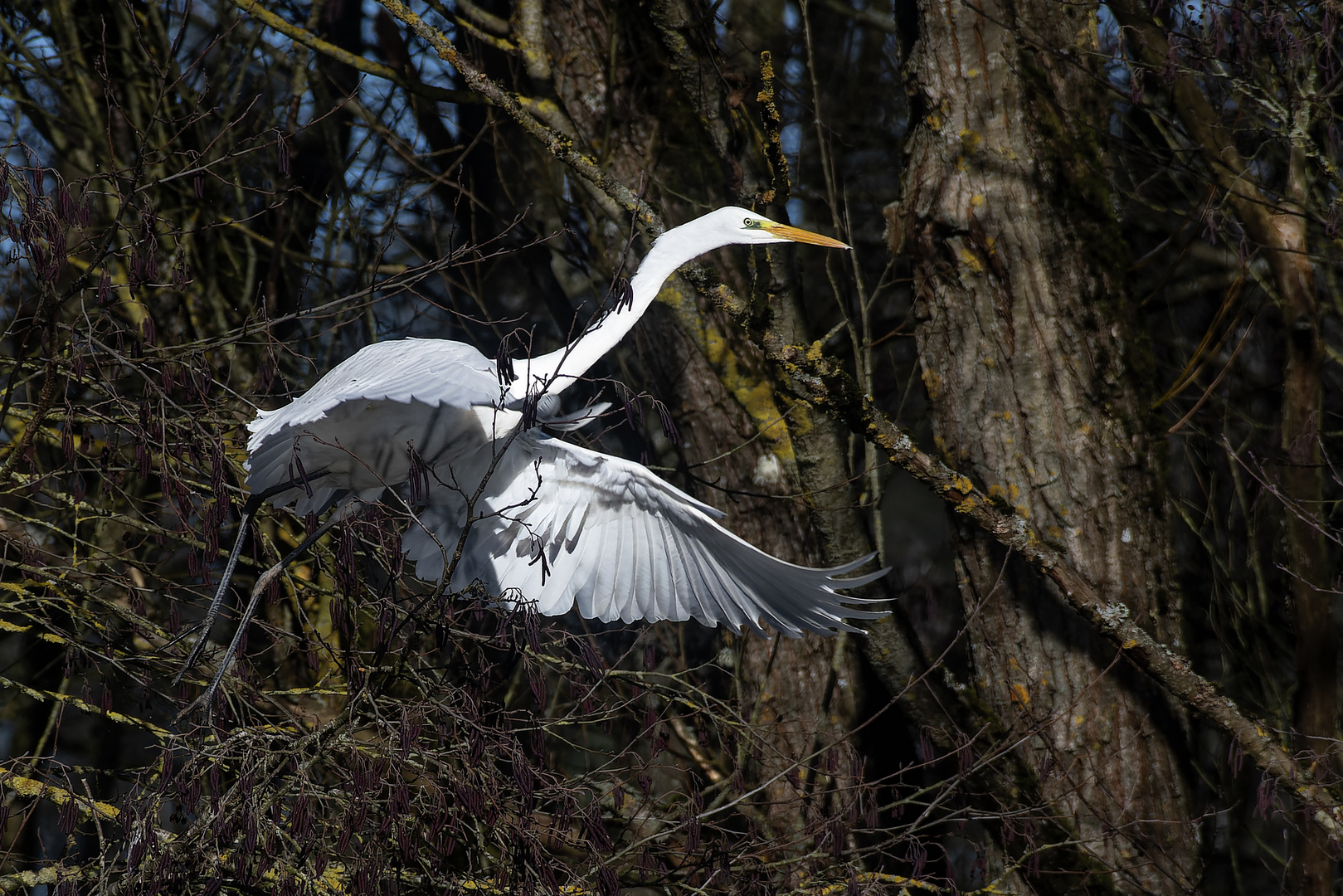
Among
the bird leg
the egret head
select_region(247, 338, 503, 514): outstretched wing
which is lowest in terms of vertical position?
the bird leg

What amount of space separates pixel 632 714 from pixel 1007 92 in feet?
8.16

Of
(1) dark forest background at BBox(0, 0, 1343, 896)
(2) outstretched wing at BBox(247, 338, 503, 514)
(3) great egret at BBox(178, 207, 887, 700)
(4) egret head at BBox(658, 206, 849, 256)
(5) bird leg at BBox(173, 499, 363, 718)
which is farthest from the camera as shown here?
(4) egret head at BBox(658, 206, 849, 256)

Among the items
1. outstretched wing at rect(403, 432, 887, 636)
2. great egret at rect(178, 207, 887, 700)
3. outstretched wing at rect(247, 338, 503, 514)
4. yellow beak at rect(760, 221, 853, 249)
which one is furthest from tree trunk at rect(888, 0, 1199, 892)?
outstretched wing at rect(247, 338, 503, 514)

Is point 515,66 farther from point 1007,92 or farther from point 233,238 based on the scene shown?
point 1007,92

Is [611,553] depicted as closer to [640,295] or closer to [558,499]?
[558,499]

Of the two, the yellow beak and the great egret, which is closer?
the great egret

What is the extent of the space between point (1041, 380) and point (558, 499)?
171 cm

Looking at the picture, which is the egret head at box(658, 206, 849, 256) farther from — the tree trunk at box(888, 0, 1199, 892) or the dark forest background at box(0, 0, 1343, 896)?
the tree trunk at box(888, 0, 1199, 892)

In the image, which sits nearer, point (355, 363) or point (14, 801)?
point (355, 363)

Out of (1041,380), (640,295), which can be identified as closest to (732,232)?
(640,295)

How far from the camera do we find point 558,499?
3451 mm

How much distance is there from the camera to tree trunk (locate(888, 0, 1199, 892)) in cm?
351

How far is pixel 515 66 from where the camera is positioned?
486 centimetres

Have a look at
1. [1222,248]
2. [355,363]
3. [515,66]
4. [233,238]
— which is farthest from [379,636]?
[1222,248]
